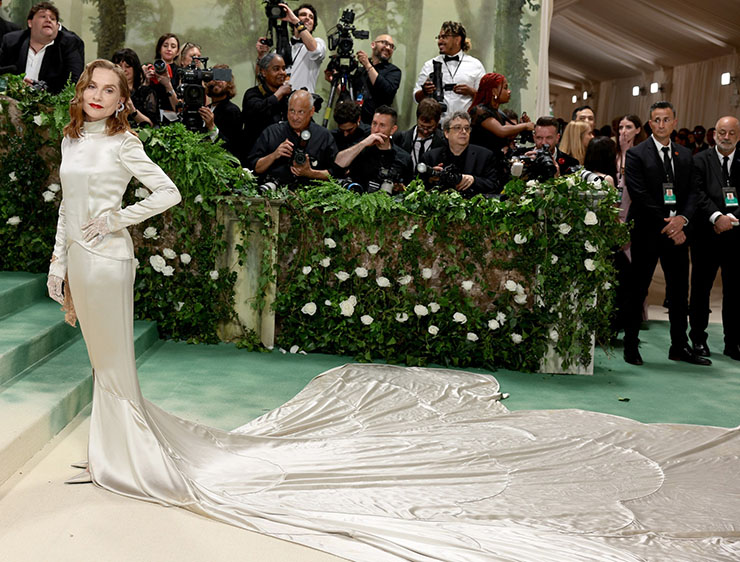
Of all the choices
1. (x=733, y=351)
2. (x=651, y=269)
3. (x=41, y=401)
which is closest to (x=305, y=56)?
(x=651, y=269)

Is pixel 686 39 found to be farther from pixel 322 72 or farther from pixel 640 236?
pixel 640 236

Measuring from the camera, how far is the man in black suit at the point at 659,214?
6094 millimetres

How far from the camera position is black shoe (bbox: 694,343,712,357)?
6.46m

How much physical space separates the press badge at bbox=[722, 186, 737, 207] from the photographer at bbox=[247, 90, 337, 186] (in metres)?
3.20

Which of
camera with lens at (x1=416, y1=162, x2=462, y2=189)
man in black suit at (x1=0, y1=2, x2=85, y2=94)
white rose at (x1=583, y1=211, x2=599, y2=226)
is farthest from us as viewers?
man in black suit at (x1=0, y1=2, x2=85, y2=94)

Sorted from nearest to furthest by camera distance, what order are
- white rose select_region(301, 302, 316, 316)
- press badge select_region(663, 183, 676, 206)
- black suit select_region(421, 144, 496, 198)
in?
white rose select_region(301, 302, 316, 316) < press badge select_region(663, 183, 676, 206) < black suit select_region(421, 144, 496, 198)

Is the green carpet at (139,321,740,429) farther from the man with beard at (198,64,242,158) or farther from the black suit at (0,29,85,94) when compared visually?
the black suit at (0,29,85,94)

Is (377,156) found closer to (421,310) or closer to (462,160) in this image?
(462,160)

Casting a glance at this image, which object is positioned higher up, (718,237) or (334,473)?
(718,237)

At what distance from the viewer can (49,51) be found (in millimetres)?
6707

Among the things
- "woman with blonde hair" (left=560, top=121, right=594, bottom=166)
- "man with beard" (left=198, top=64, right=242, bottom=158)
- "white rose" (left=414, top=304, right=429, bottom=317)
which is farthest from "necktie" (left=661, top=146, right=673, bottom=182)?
"man with beard" (left=198, top=64, right=242, bottom=158)

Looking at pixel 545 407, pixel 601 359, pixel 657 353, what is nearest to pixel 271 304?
pixel 545 407

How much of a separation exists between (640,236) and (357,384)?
2.68 metres

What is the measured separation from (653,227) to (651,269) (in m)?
0.33
